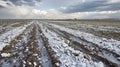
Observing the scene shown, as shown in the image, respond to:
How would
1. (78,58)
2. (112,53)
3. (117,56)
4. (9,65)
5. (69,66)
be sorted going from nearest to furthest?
(69,66), (9,65), (78,58), (117,56), (112,53)

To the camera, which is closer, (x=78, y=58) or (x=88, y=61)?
(x=88, y=61)

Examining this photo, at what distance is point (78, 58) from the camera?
30.7 feet

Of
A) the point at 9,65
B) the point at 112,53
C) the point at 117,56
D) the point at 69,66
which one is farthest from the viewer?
the point at 112,53

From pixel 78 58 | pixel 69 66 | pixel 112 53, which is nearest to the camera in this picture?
pixel 69 66

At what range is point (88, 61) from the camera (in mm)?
8703

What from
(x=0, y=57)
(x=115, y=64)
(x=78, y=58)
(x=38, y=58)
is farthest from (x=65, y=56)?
(x=0, y=57)

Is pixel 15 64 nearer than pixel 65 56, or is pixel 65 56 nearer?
pixel 15 64

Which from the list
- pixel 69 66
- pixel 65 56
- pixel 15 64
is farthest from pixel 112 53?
pixel 15 64

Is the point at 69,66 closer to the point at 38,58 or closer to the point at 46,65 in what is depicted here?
the point at 46,65

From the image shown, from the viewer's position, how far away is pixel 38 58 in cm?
961

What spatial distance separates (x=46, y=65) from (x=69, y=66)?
1268mm

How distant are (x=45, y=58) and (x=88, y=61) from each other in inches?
104

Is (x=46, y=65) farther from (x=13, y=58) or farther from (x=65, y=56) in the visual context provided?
(x=13, y=58)

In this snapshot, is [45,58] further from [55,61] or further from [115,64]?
[115,64]
